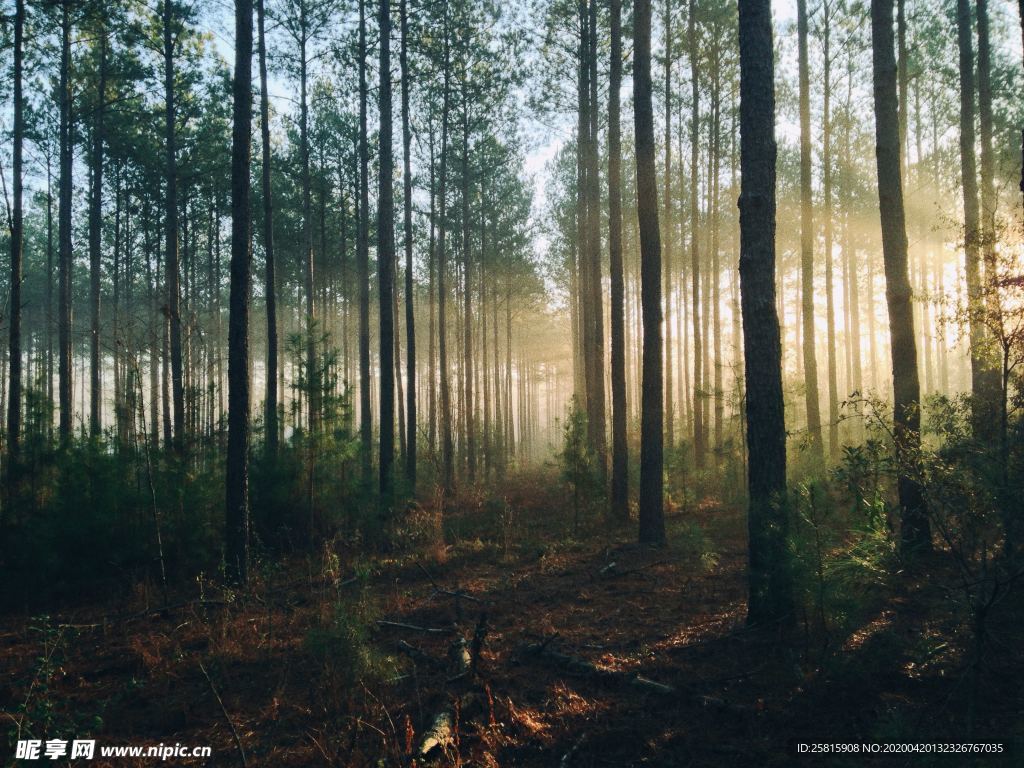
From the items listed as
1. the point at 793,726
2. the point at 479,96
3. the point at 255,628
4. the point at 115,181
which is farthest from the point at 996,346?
the point at 115,181

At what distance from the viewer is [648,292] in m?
8.88

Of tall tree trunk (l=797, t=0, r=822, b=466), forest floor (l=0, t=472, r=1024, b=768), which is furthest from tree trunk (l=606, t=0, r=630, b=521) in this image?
tall tree trunk (l=797, t=0, r=822, b=466)

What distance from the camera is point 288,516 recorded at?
30.6 ft

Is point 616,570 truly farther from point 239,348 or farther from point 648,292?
point 239,348

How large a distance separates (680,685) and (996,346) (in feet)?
14.9

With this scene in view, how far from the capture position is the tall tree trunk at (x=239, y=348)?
23.1 feet

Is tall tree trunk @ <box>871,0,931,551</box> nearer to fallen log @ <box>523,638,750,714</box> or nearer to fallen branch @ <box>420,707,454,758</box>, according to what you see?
fallen log @ <box>523,638,750,714</box>

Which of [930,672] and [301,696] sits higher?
[930,672]

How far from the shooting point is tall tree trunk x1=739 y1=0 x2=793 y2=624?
16.8 feet

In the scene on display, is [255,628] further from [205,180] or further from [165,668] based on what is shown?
[205,180]

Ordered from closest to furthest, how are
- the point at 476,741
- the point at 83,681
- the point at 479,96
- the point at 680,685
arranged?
the point at 476,741 < the point at 680,685 < the point at 83,681 < the point at 479,96

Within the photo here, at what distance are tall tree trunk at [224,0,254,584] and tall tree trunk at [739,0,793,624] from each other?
6.17 metres

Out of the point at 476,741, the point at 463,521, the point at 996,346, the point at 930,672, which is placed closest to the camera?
the point at 476,741

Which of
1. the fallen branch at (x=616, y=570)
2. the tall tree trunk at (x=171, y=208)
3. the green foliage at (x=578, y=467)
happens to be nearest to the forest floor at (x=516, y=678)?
the fallen branch at (x=616, y=570)
